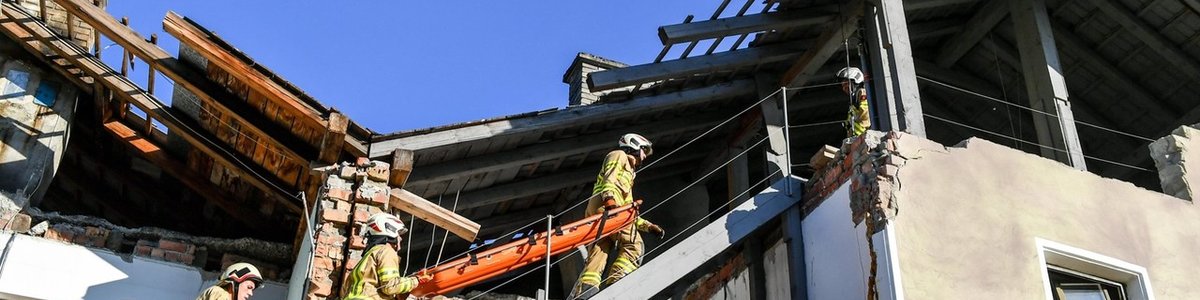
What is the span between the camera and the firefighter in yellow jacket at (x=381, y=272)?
9492 millimetres

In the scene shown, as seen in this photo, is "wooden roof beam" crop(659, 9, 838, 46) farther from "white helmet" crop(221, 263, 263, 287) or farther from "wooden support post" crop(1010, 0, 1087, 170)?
"white helmet" crop(221, 263, 263, 287)

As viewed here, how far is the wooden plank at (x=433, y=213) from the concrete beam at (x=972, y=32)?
654 cm

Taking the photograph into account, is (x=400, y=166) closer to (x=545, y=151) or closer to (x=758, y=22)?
(x=545, y=151)

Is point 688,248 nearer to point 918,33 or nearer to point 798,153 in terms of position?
point 918,33

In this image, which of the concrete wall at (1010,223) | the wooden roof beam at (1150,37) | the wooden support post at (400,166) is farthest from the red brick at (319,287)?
the wooden roof beam at (1150,37)

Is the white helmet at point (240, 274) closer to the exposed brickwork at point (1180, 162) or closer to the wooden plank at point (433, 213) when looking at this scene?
the wooden plank at point (433, 213)

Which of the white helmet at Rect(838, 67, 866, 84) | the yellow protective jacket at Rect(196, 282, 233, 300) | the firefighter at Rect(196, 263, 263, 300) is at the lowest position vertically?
the yellow protective jacket at Rect(196, 282, 233, 300)

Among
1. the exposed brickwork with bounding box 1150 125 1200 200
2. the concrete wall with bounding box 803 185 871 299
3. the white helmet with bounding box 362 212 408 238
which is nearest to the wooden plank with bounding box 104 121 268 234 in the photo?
the white helmet with bounding box 362 212 408 238

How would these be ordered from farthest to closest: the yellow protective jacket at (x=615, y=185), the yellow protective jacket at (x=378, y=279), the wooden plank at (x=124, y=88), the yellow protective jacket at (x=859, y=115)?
the yellow protective jacket at (x=859, y=115)
the wooden plank at (x=124, y=88)
the yellow protective jacket at (x=615, y=185)
the yellow protective jacket at (x=378, y=279)

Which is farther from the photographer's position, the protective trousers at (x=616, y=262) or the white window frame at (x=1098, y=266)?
the protective trousers at (x=616, y=262)

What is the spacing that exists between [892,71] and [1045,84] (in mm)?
1942

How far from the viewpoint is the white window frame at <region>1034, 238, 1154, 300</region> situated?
381 inches

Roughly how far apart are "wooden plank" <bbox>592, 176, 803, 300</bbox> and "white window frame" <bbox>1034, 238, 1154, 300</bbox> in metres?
2.14

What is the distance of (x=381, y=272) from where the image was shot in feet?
31.4
